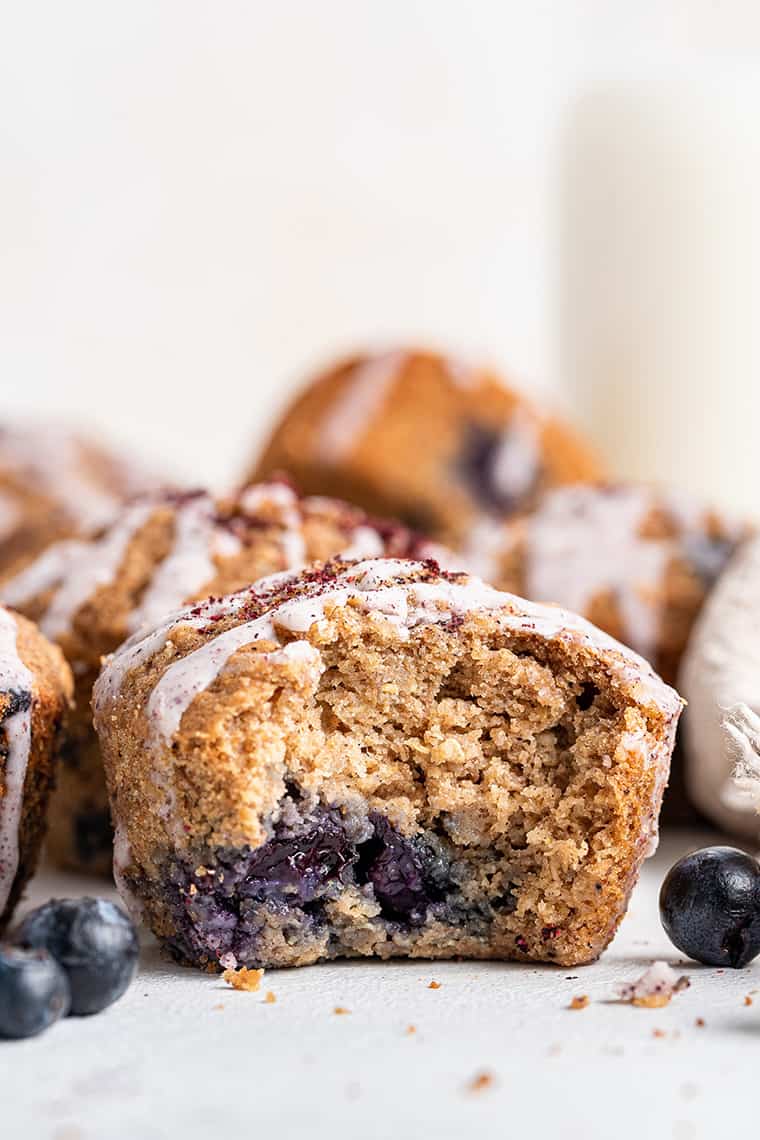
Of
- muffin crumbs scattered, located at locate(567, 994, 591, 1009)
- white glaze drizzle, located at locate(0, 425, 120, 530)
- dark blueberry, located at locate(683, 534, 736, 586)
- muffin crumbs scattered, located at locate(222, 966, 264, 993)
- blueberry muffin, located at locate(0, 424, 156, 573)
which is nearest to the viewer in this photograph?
muffin crumbs scattered, located at locate(567, 994, 591, 1009)

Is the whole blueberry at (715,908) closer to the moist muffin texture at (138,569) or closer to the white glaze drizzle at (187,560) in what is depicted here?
the moist muffin texture at (138,569)

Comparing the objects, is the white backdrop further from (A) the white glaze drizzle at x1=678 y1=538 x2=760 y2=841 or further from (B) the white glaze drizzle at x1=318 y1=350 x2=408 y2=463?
(A) the white glaze drizzle at x1=678 y1=538 x2=760 y2=841

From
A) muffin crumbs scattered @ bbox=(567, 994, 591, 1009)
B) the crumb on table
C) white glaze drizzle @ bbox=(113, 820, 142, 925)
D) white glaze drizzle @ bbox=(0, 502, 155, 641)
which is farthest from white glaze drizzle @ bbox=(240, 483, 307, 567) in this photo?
the crumb on table

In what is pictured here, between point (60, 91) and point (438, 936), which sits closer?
point (438, 936)

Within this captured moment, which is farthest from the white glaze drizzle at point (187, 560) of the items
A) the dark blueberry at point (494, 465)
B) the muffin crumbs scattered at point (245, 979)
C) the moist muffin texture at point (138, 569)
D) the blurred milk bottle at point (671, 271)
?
the blurred milk bottle at point (671, 271)

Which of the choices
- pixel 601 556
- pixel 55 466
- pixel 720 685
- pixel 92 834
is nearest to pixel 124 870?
pixel 92 834

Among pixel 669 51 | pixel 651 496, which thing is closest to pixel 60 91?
pixel 669 51

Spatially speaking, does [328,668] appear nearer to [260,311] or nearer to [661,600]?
[661,600]
